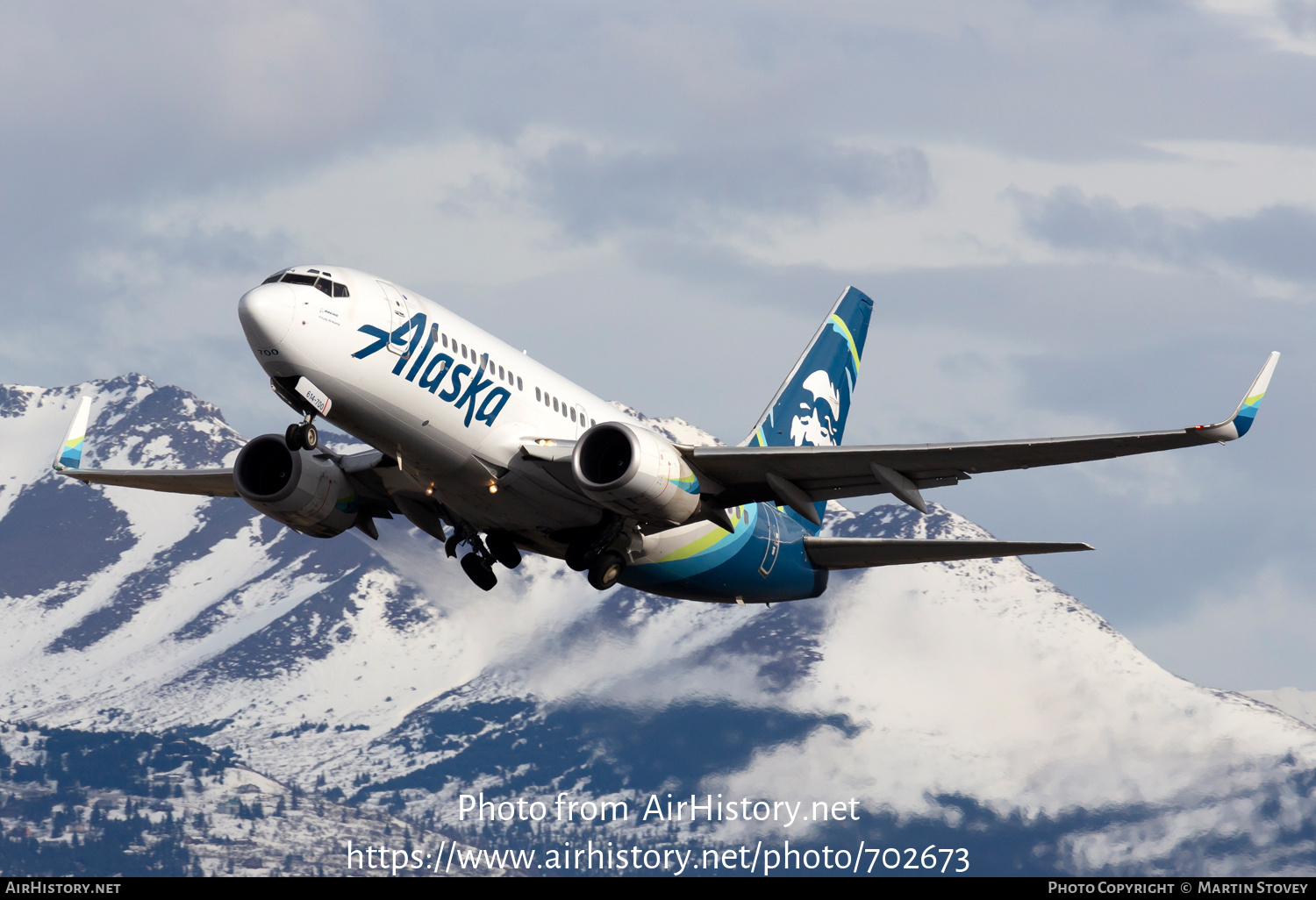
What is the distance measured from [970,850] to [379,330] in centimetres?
15761

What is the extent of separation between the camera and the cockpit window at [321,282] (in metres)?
34.3

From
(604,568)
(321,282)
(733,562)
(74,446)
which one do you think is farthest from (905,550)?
(74,446)

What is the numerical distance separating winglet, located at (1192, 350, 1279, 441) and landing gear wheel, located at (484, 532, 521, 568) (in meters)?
16.4

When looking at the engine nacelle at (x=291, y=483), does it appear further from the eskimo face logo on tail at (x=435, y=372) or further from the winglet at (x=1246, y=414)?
the winglet at (x=1246, y=414)

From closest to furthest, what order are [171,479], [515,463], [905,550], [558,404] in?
[515,463] → [558,404] → [905,550] → [171,479]

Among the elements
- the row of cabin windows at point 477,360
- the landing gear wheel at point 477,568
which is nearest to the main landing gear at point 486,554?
the landing gear wheel at point 477,568

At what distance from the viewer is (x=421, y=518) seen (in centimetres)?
4156

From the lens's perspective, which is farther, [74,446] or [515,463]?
[74,446]

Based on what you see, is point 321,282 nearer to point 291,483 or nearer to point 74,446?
point 291,483

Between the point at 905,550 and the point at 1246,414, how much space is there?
12831 millimetres

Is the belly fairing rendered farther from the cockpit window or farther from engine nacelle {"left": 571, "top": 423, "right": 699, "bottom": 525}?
the cockpit window

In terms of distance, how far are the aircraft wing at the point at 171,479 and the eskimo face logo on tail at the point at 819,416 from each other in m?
16.8

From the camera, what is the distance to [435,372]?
3547 cm

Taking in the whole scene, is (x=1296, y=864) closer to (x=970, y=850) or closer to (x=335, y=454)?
(x=970, y=850)
